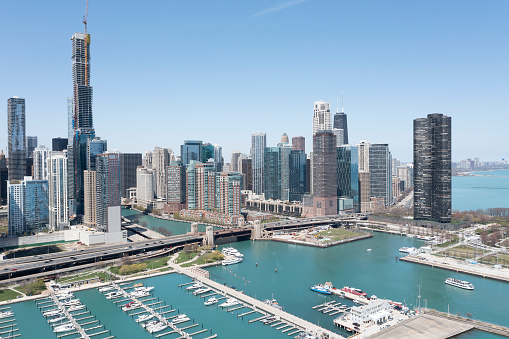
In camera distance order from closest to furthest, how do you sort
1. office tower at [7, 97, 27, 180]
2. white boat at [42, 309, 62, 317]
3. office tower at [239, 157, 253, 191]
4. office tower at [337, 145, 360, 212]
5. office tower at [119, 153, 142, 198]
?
white boat at [42, 309, 62, 317] < office tower at [7, 97, 27, 180] < office tower at [337, 145, 360, 212] < office tower at [239, 157, 253, 191] < office tower at [119, 153, 142, 198]

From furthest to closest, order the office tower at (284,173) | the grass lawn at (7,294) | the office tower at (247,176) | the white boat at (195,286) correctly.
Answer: the office tower at (247,176) → the office tower at (284,173) → the white boat at (195,286) → the grass lawn at (7,294)

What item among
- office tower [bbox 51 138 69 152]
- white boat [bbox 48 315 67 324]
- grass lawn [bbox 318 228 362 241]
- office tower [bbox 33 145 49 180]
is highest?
office tower [bbox 51 138 69 152]

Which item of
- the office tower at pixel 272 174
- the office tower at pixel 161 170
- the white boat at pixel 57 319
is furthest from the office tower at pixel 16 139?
the white boat at pixel 57 319

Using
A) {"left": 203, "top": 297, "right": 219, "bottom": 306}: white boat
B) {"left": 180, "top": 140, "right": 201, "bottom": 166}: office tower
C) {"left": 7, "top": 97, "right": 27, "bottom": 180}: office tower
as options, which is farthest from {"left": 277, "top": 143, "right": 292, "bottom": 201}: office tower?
{"left": 203, "top": 297, "right": 219, "bottom": 306}: white boat

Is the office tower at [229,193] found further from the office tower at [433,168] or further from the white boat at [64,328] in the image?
the white boat at [64,328]

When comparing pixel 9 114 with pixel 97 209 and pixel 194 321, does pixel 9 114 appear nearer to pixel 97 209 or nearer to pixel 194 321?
pixel 97 209

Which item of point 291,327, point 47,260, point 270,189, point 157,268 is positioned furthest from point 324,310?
point 270,189

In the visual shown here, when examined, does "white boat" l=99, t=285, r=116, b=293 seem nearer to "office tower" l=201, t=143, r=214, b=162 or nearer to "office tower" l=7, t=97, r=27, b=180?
"office tower" l=7, t=97, r=27, b=180
